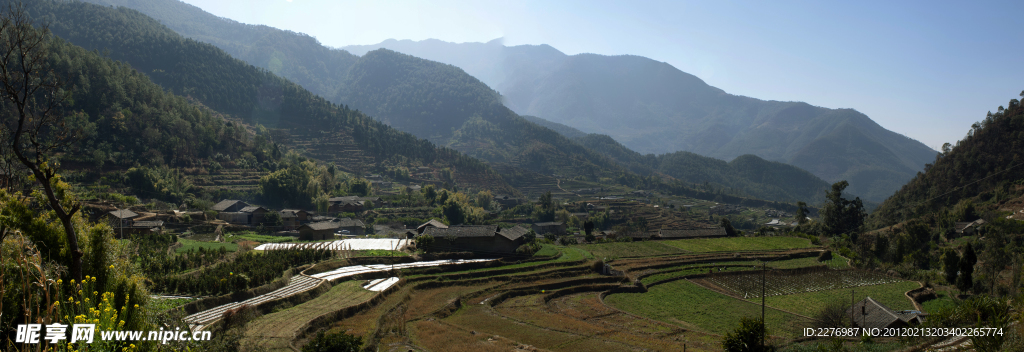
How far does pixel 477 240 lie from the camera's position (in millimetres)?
42812

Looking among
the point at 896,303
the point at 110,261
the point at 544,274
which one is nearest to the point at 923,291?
the point at 896,303

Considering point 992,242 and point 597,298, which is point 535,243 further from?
point 992,242

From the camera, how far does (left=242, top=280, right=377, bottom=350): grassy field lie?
1658 centimetres

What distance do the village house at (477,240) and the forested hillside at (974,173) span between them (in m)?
55.3

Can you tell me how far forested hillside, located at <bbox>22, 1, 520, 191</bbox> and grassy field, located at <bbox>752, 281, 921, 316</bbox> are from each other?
88212 mm

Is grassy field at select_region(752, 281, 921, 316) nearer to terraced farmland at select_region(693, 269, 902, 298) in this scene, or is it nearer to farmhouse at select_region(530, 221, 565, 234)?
terraced farmland at select_region(693, 269, 902, 298)

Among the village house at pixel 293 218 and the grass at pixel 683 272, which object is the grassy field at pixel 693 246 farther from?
the village house at pixel 293 218

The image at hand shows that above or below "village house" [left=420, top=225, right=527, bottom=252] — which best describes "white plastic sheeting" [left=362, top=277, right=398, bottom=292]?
below

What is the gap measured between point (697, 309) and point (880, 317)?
28.5 ft

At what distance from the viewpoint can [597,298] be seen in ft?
103

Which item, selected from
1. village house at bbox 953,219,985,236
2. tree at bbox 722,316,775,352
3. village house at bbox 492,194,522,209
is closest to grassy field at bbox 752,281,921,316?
tree at bbox 722,316,775,352

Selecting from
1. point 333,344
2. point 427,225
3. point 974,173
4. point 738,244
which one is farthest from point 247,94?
point 974,173

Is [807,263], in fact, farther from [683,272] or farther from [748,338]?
[748,338]

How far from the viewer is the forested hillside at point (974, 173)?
60531 millimetres
